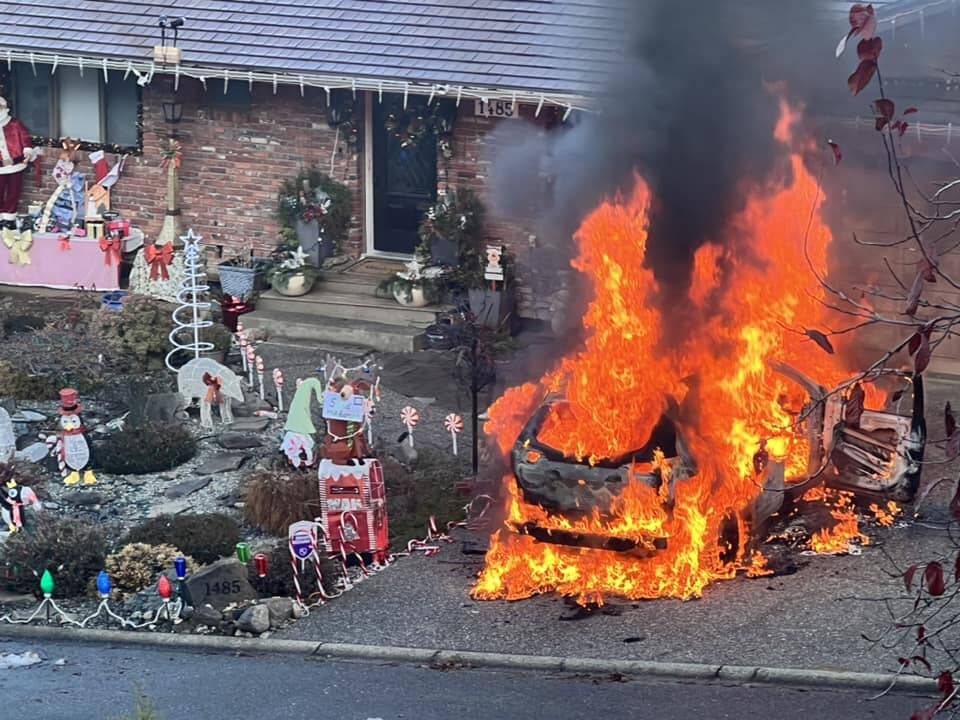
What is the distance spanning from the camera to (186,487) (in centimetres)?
1414

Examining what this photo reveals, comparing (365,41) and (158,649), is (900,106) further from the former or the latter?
(158,649)

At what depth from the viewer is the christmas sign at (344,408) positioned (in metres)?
12.4

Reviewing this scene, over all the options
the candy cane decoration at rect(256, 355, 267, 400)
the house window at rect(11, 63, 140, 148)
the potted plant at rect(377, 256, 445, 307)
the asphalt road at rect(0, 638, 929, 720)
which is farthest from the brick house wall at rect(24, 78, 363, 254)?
the asphalt road at rect(0, 638, 929, 720)

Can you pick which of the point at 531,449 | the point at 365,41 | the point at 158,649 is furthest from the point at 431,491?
the point at 365,41

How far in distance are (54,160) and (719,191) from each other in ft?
Answer: 35.5

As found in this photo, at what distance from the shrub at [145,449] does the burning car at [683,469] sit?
12.7 ft

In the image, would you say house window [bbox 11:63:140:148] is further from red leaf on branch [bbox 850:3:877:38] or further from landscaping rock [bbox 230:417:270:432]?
red leaf on branch [bbox 850:3:877:38]

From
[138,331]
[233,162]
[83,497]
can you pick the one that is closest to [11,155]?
[233,162]

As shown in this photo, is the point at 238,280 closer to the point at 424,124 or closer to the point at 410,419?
the point at 424,124

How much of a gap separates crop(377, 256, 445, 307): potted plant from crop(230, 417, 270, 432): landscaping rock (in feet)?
10.9

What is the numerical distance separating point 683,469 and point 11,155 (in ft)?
39.8

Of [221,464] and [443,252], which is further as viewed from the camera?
[443,252]

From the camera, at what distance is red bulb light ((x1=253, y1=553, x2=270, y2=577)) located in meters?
11.9

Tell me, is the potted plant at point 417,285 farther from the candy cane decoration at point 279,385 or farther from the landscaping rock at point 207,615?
the landscaping rock at point 207,615
